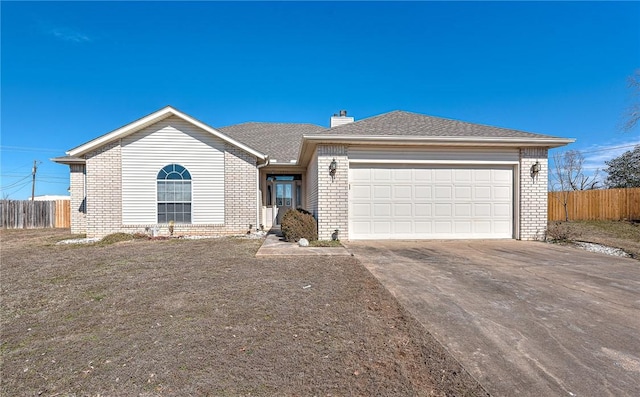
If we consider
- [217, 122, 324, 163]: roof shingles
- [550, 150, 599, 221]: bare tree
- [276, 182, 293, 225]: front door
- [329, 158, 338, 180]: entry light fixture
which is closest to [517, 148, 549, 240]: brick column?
[329, 158, 338, 180]: entry light fixture

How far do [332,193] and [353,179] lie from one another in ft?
2.68

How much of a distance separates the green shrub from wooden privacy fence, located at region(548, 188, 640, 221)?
54.7ft

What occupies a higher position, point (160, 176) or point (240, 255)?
point (160, 176)

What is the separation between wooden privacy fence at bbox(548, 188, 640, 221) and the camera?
15.0 metres

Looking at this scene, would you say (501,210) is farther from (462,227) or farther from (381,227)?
(381,227)

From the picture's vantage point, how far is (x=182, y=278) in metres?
4.94

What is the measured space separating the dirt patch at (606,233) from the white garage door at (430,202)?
5.62 ft

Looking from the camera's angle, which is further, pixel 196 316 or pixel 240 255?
pixel 240 255

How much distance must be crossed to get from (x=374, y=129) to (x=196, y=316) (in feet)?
23.9

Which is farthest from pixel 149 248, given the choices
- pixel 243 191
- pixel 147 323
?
pixel 147 323

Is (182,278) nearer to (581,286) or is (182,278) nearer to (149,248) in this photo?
(149,248)

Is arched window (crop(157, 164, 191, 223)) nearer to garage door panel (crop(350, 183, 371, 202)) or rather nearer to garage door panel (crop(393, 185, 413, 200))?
garage door panel (crop(350, 183, 371, 202))

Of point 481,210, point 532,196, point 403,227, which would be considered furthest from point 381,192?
point 532,196

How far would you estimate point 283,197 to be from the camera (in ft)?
47.9
